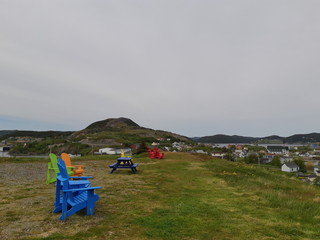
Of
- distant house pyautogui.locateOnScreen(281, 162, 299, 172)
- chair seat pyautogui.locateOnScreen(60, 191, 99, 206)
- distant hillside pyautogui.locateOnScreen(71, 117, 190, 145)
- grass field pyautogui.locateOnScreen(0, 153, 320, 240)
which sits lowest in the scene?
distant house pyautogui.locateOnScreen(281, 162, 299, 172)

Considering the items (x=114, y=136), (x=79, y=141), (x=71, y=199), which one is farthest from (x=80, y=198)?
(x=114, y=136)

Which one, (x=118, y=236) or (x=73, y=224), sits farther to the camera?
(x=73, y=224)

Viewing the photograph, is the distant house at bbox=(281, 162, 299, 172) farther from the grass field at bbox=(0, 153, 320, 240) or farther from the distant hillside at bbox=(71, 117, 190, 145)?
the grass field at bbox=(0, 153, 320, 240)

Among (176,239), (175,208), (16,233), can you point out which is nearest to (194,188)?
(175,208)

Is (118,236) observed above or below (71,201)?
below

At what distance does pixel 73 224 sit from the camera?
425cm

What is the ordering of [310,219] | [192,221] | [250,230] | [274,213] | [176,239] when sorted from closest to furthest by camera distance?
1. [176,239]
2. [250,230]
3. [192,221]
4. [310,219]
5. [274,213]

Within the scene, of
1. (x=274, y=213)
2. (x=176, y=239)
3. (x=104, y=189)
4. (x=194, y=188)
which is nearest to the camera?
(x=176, y=239)

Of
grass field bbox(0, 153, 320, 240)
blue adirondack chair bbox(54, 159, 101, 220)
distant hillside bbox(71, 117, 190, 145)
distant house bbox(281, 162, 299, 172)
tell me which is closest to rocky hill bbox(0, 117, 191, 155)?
distant hillside bbox(71, 117, 190, 145)

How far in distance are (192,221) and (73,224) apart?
2.48m

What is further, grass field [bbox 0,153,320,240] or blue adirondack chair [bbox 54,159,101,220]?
blue adirondack chair [bbox 54,159,101,220]

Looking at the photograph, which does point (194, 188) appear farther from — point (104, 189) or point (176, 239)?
point (176, 239)

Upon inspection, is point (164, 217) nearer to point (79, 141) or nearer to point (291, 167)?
point (291, 167)

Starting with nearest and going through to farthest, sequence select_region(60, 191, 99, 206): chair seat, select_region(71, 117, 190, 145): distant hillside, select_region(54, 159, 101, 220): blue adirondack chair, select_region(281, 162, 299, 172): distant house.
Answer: select_region(54, 159, 101, 220): blue adirondack chair
select_region(60, 191, 99, 206): chair seat
select_region(281, 162, 299, 172): distant house
select_region(71, 117, 190, 145): distant hillside
